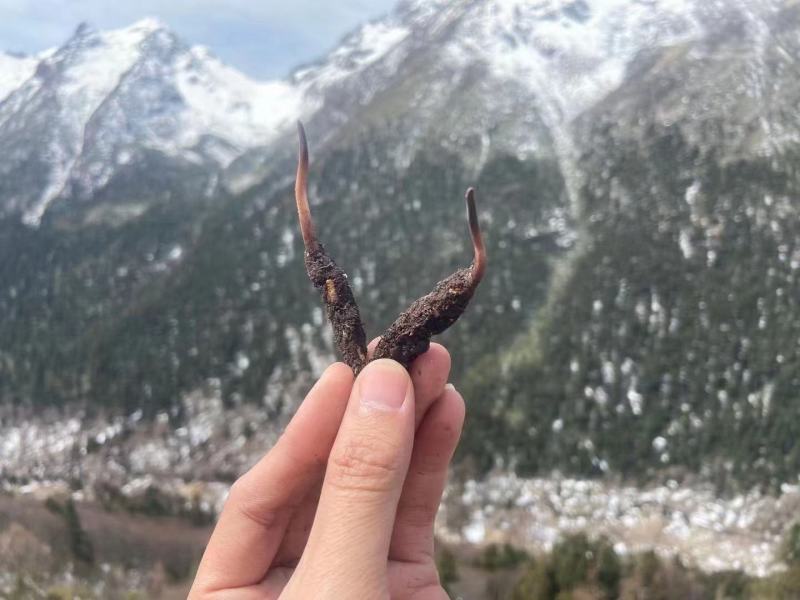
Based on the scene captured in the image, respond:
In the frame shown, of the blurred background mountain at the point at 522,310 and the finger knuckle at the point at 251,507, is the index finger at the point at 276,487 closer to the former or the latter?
the finger knuckle at the point at 251,507

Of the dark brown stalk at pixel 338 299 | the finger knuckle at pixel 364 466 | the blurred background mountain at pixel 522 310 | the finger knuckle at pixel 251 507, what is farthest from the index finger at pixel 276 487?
the blurred background mountain at pixel 522 310

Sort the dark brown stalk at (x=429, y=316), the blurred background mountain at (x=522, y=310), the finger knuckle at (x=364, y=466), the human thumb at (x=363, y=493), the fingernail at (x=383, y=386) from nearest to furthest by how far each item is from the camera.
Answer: the human thumb at (x=363, y=493), the finger knuckle at (x=364, y=466), the fingernail at (x=383, y=386), the dark brown stalk at (x=429, y=316), the blurred background mountain at (x=522, y=310)

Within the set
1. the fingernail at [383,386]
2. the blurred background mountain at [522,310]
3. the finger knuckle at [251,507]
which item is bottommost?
the blurred background mountain at [522,310]

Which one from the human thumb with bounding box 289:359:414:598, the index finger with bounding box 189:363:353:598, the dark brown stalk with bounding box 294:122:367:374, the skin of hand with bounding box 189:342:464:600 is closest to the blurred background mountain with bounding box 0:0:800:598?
the skin of hand with bounding box 189:342:464:600

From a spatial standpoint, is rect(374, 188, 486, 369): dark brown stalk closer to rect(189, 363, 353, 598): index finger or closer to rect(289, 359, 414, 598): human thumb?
rect(189, 363, 353, 598): index finger

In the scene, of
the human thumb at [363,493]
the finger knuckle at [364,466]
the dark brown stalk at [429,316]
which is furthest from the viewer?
the dark brown stalk at [429,316]

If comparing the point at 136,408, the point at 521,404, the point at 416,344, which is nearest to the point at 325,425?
the point at 416,344

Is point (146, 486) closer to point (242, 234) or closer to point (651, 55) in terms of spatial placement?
point (242, 234)

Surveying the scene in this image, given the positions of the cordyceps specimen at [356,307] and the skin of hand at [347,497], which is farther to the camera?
the cordyceps specimen at [356,307]
